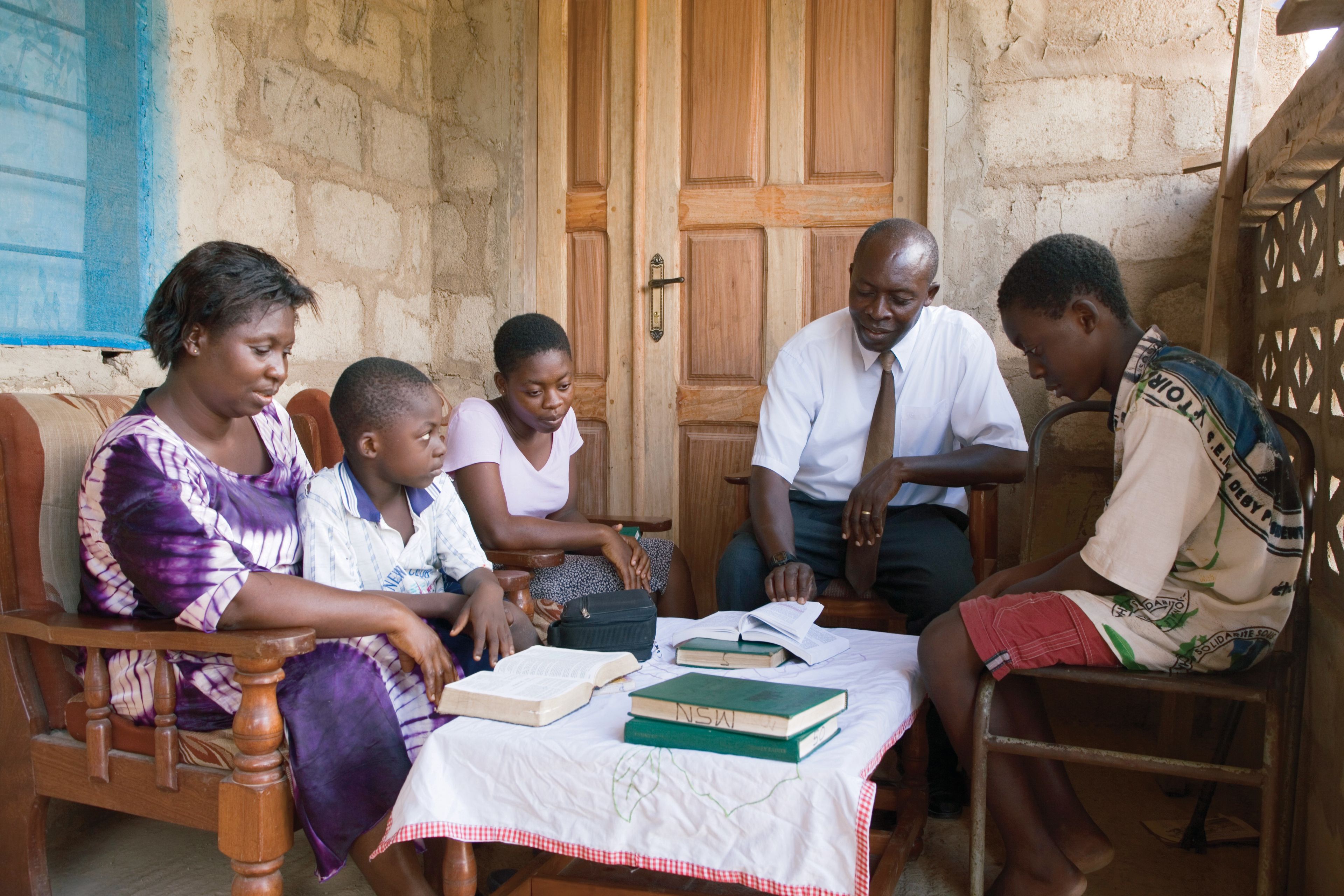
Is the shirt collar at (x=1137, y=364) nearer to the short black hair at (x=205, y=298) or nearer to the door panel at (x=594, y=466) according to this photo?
the short black hair at (x=205, y=298)

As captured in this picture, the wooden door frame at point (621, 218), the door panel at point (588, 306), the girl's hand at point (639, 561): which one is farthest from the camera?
the door panel at point (588, 306)

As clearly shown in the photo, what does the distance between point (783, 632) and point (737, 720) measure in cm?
64

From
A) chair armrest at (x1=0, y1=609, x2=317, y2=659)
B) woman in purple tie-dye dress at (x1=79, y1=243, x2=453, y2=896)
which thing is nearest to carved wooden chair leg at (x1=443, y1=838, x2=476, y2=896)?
woman in purple tie-dye dress at (x1=79, y1=243, x2=453, y2=896)

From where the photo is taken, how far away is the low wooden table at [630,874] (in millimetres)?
1680

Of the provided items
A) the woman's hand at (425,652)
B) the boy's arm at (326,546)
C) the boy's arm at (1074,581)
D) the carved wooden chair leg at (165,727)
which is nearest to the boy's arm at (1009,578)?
the boy's arm at (1074,581)

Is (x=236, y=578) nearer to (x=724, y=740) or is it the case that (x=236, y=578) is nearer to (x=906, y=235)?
(x=724, y=740)

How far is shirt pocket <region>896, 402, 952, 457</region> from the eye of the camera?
10.4 feet

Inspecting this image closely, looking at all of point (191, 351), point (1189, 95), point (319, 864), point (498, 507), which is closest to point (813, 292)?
point (1189, 95)

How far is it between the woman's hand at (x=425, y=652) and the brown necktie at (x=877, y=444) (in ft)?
4.51

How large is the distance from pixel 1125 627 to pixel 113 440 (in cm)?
207

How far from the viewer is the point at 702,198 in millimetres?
4098

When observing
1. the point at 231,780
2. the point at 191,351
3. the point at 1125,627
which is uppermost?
the point at 191,351

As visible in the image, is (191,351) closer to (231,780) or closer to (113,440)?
(113,440)

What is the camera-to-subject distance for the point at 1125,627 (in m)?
1.94
